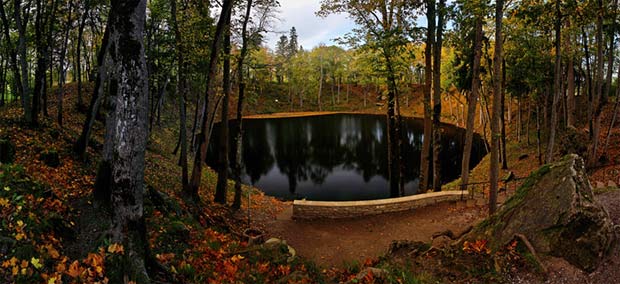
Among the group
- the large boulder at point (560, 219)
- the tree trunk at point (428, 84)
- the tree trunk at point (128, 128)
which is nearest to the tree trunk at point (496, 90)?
the large boulder at point (560, 219)

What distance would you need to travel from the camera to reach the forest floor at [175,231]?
4.16 metres

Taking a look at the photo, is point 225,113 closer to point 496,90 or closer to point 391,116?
point 391,116

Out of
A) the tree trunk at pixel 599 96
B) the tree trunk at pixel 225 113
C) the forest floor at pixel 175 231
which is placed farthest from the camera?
the tree trunk at pixel 599 96

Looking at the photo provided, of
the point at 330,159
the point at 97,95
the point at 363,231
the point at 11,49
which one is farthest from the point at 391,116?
the point at 330,159

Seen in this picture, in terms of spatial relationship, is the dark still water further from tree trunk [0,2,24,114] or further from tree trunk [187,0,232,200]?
tree trunk [0,2,24,114]

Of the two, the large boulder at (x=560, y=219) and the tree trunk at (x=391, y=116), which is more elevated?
the tree trunk at (x=391, y=116)

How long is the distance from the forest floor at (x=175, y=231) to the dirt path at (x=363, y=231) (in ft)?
0.11

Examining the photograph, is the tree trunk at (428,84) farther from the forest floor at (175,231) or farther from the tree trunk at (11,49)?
the tree trunk at (11,49)

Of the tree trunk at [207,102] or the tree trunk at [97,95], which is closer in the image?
the tree trunk at [97,95]

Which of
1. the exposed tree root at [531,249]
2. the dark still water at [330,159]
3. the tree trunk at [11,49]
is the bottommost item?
the dark still water at [330,159]

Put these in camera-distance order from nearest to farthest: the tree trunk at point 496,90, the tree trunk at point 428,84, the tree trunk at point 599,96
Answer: the tree trunk at point 496,90
the tree trunk at point 599,96
the tree trunk at point 428,84

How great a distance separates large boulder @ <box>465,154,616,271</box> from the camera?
19.0 ft

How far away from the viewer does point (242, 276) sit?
19.0 feet

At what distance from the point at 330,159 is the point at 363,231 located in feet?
67.9
